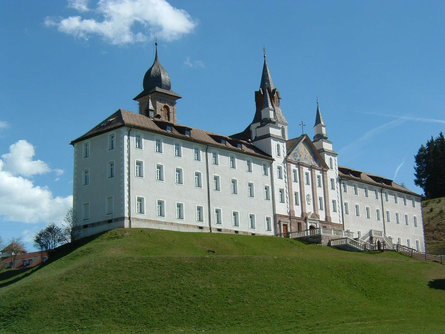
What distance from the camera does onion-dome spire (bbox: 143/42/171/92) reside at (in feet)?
272

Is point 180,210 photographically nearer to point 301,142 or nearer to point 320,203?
point 301,142

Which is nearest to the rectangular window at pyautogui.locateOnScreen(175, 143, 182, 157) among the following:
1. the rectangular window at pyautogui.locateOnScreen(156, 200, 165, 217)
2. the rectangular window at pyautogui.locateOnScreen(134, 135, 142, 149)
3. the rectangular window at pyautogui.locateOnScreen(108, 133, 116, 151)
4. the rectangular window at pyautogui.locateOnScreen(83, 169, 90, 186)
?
the rectangular window at pyautogui.locateOnScreen(134, 135, 142, 149)

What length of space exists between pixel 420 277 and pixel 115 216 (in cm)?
2520

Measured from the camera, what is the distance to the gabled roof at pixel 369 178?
282ft

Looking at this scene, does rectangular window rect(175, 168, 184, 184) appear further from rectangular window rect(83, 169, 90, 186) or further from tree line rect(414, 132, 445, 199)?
tree line rect(414, 132, 445, 199)

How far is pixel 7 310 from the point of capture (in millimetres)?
40938

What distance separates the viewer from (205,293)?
42000 mm

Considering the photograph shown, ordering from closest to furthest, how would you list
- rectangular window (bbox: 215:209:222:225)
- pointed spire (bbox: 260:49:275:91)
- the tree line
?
rectangular window (bbox: 215:209:222:225)
pointed spire (bbox: 260:49:275:91)
the tree line

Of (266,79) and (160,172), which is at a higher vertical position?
(266,79)

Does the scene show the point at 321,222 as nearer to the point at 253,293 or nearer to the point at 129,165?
the point at 129,165

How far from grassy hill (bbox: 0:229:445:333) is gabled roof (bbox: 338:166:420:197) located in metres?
32.2

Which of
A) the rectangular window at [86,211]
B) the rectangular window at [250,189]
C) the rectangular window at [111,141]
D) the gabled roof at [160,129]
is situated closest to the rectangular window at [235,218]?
the rectangular window at [250,189]

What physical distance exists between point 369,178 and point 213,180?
107 feet

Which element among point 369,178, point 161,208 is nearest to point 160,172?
point 161,208
